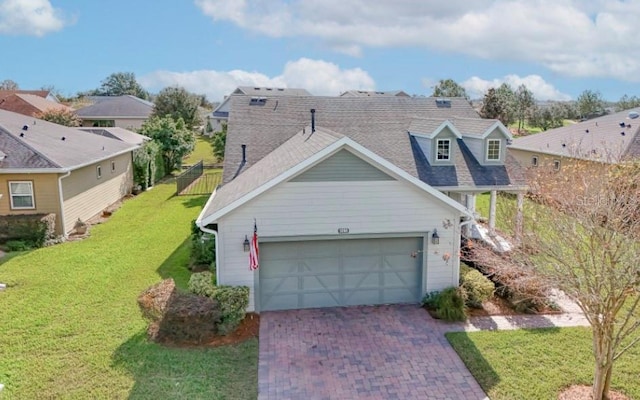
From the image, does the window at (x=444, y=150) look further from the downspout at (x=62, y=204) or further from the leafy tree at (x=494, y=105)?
the leafy tree at (x=494, y=105)

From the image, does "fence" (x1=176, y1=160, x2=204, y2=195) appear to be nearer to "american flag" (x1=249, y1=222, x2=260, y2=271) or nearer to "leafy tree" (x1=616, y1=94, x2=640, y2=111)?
"american flag" (x1=249, y1=222, x2=260, y2=271)

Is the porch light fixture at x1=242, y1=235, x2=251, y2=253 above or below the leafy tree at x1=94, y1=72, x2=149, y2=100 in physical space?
→ below

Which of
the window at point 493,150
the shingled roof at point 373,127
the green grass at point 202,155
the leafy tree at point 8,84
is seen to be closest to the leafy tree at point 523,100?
the green grass at point 202,155

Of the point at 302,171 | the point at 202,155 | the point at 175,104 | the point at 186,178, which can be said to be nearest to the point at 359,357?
the point at 302,171

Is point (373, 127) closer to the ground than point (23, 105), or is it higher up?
closer to the ground

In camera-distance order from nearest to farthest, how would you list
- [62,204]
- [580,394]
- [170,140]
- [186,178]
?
[580,394] → [62,204] → [186,178] → [170,140]

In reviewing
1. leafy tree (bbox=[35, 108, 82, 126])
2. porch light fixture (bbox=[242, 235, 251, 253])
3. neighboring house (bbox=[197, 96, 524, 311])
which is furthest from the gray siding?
leafy tree (bbox=[35, 108, 82, 126])

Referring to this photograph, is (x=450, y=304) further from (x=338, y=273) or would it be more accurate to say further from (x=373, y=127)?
(x=373, y=127)
